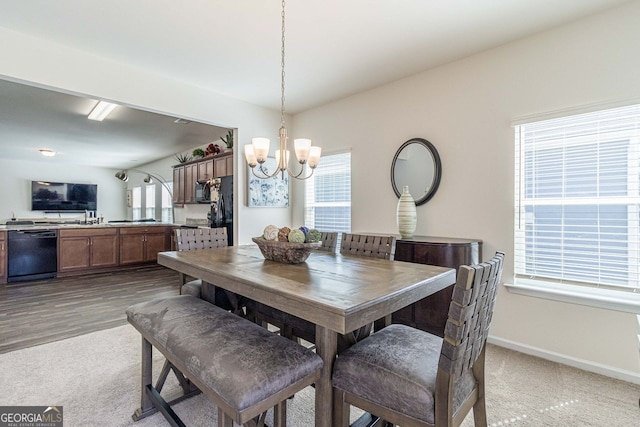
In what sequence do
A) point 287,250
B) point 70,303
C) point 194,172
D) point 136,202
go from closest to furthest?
point 287,250
point 70,303
point 194,172
point 136,202

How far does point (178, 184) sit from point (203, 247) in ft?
14.5

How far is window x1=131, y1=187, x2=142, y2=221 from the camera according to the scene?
9453 mm

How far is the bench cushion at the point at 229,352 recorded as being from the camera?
112cm

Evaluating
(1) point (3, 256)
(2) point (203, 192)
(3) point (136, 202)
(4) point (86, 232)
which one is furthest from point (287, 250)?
(3) point (136, 202)

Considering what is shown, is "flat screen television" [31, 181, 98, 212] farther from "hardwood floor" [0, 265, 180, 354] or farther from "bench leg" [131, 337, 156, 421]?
"bench leg" [131, 337, 156, 421]

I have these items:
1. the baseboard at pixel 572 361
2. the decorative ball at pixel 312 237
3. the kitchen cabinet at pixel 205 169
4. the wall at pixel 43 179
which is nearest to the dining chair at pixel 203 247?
the decorative ball at pixel 312 237

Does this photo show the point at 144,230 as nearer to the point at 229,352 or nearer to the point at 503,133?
the point at 229,352

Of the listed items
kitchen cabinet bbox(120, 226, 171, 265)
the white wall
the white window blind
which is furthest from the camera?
kitchen cabinet bbox(120, 226, 171, 265)

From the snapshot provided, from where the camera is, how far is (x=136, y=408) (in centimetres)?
184

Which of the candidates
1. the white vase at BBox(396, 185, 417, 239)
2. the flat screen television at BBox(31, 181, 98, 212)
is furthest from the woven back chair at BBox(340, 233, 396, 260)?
the flat screen television at BBox(31, 181, 98, 212)

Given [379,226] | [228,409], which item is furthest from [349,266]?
[379,226]

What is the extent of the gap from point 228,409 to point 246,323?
0.53 metres

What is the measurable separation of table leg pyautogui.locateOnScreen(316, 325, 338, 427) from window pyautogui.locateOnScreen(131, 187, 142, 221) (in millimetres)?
9903

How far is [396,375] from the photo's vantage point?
3.87ft
